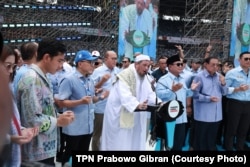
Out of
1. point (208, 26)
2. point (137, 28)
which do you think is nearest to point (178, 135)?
point (137, 28)

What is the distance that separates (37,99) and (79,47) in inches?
408

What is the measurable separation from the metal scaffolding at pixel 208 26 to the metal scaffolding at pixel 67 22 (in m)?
2.89

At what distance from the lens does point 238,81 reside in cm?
417

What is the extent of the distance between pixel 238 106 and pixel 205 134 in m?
0.49

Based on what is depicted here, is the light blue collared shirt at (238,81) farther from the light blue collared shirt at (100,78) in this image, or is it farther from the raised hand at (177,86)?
the light blue collared shirt at (100,78)

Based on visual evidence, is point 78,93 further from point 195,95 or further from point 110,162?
point 195,95

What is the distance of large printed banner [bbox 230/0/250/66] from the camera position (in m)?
11.1

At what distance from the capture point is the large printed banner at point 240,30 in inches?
438

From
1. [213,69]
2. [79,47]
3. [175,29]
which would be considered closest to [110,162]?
[213,69]

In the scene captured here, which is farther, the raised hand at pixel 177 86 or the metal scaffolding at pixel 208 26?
the metal scaffolding at pixel 208 26

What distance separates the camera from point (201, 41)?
12945 mm

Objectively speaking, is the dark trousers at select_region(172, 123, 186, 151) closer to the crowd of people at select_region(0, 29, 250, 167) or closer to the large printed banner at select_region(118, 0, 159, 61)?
the crowd of people at select_region(0, 29, 250, 167)

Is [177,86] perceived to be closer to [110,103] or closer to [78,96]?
[110,103]

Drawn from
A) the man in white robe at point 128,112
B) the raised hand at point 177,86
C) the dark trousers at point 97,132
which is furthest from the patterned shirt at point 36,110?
the dark trousers at point 97,132
